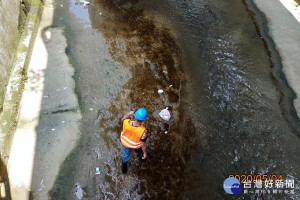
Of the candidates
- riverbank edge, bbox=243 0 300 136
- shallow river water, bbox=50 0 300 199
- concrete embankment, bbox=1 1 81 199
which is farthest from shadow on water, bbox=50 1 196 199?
riverbank edge, bbox=243 0 300 136

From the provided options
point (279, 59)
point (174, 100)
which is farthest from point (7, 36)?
point (279, 59)

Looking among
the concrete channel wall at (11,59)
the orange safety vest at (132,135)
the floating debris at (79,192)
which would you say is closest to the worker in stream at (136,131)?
the orange safety vest at (132,135)

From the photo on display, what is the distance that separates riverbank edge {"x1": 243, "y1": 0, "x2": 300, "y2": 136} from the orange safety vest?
127 inches

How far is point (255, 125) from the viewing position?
4.32 m

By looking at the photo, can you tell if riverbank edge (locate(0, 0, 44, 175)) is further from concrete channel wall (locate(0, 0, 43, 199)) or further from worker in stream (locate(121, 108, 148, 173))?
worker in stream (locate(121, 108, 148, 173))

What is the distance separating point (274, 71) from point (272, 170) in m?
2.55

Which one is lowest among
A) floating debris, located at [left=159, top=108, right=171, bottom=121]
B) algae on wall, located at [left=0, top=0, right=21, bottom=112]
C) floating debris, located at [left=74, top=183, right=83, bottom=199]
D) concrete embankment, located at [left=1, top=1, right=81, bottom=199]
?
floating debris, located at [left=74, top=183, right=83, bottom=199]

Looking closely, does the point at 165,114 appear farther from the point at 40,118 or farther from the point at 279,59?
the point at 279,59

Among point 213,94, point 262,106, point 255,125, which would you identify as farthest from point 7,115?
point 262,106

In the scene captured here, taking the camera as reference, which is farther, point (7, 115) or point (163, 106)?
point (163, 106)

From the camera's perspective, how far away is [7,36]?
449 cm

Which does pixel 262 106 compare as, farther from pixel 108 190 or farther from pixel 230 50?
pixel 108 190

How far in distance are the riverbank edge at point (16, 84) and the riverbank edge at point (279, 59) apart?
16.9ft

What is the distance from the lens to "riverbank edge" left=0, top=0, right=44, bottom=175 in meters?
3.56
